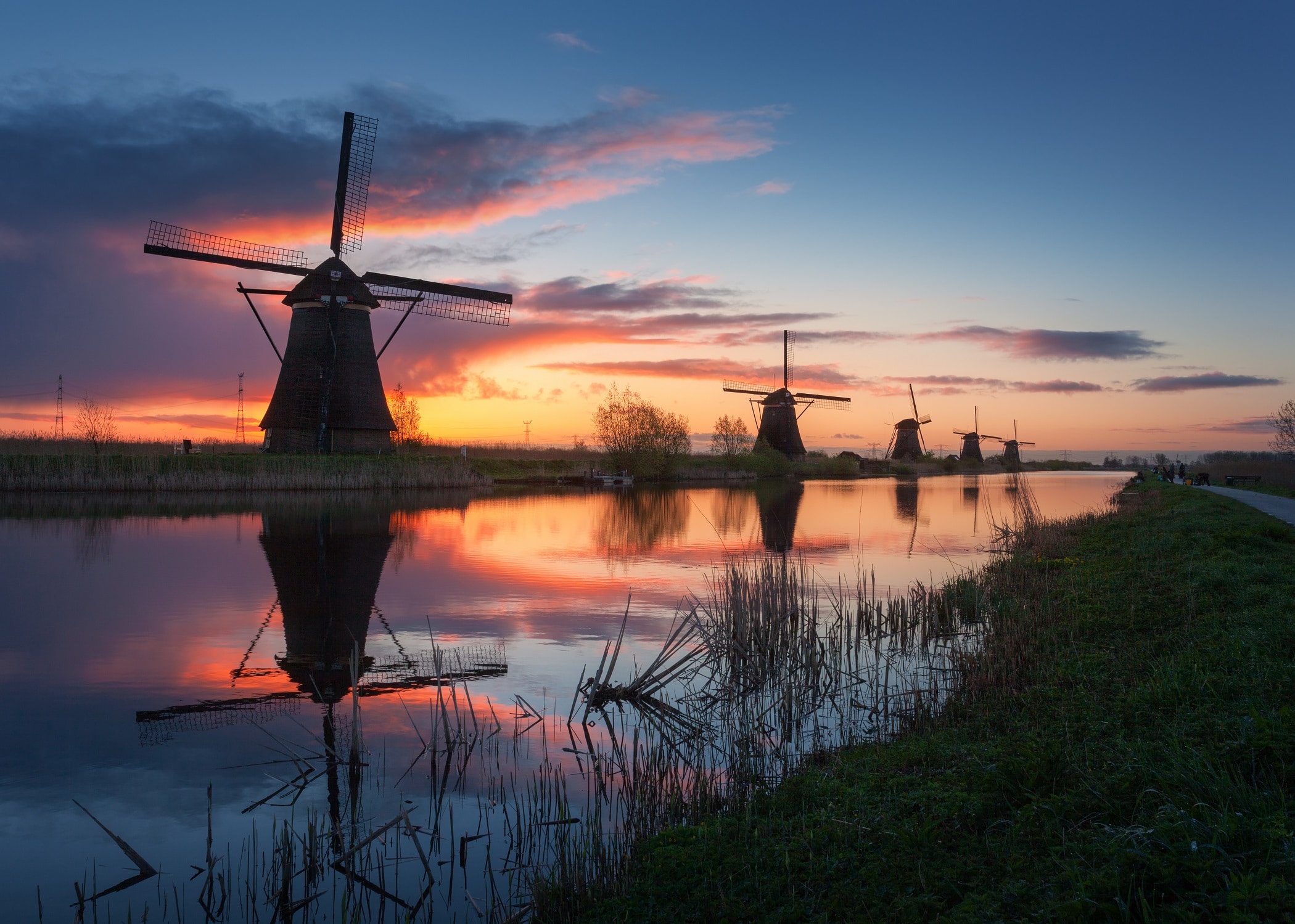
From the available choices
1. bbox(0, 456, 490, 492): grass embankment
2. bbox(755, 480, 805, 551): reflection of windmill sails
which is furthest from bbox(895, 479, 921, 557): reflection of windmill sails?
bbox(0, 456, 490, 492): grass embankment

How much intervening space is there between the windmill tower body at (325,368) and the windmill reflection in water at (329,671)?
1697 cm

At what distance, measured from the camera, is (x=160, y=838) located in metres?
4.70

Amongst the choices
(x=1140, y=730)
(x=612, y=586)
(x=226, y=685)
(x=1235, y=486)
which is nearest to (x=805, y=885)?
(x=1140, y=730)

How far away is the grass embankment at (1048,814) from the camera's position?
304cm

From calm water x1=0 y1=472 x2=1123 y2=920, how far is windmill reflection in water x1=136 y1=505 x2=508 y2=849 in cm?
5

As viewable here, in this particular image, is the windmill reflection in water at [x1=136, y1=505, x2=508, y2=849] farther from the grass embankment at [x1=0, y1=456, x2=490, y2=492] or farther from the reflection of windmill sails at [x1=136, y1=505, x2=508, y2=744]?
the grass embankment at [x1=0, y1=456, x2=490, y2=492]

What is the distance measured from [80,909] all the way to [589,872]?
231cm

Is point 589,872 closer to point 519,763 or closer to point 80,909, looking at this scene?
point 519,763

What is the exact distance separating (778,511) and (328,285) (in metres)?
19.6

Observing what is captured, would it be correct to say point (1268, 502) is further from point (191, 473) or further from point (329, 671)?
point (191, 473)

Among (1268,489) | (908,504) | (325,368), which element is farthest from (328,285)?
(1268,489)

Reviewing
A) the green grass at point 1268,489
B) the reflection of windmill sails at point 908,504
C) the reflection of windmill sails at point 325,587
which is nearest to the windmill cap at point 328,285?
the reflection of windmill sails at point 325,587

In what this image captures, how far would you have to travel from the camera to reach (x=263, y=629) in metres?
10.5

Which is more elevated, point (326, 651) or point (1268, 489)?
point (1268, 489)
